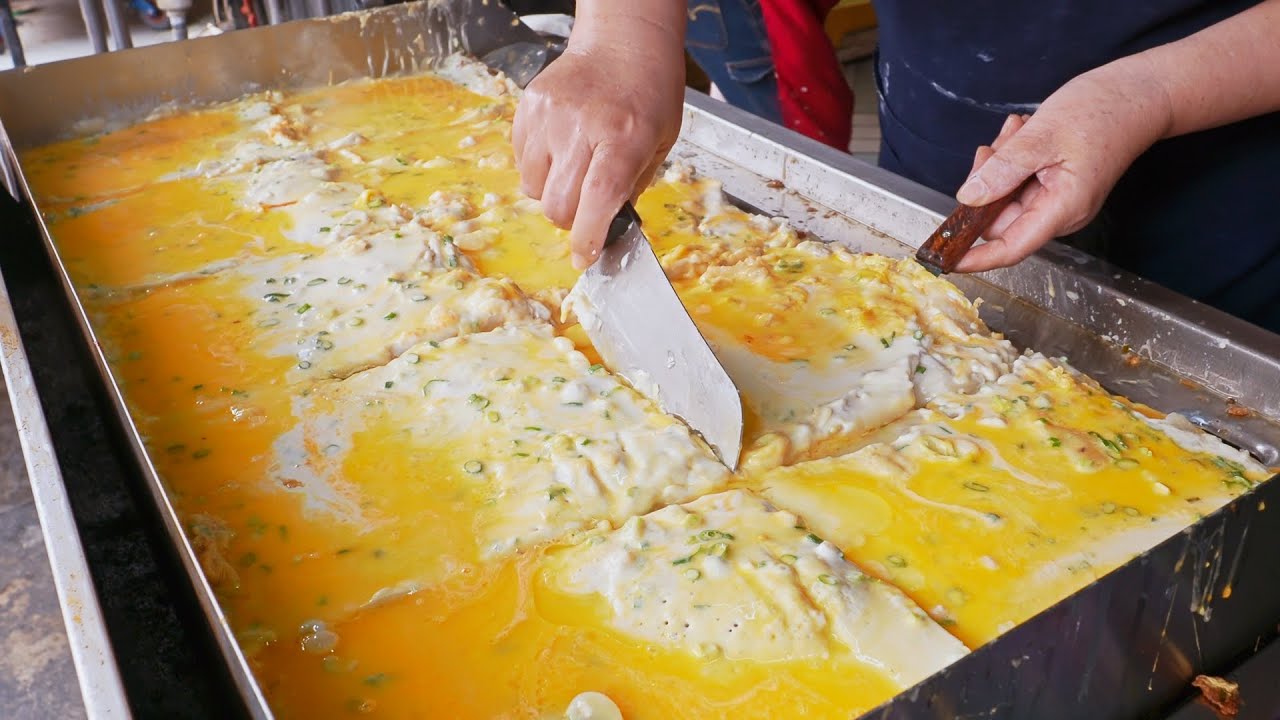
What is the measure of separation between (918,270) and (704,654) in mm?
1164

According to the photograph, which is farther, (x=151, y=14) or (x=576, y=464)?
(x=151, y=14)

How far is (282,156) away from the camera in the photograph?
119 inches

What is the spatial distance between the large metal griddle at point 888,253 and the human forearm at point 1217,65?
14.8 inches

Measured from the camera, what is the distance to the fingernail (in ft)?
5.96

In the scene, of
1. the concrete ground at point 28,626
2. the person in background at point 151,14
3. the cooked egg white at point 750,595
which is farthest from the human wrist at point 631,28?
the person in background at point 151,14

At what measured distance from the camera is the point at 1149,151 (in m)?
2.46

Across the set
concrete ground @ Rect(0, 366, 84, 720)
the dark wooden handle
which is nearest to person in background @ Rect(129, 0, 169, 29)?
concrete ground @ Rect(0, 366, 84, 720)

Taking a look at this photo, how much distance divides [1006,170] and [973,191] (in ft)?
0.23

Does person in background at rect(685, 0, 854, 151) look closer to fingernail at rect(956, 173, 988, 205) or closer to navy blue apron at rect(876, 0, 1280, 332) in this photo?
navy blue apron at rect(876, 0, 1280, 332)

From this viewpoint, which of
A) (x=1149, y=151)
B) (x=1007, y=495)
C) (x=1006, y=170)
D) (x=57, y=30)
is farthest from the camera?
(x=57, y=30)

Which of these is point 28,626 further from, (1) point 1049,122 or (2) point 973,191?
(1) point 1049,122

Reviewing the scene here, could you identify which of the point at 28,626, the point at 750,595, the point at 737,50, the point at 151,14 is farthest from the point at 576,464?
the point at 151,14

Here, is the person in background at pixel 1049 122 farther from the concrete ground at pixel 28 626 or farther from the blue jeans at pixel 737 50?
the concrete ground at pixel 28 626

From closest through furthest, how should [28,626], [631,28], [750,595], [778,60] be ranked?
[750,595] → [631,28] → [28,626] → [778,60]
